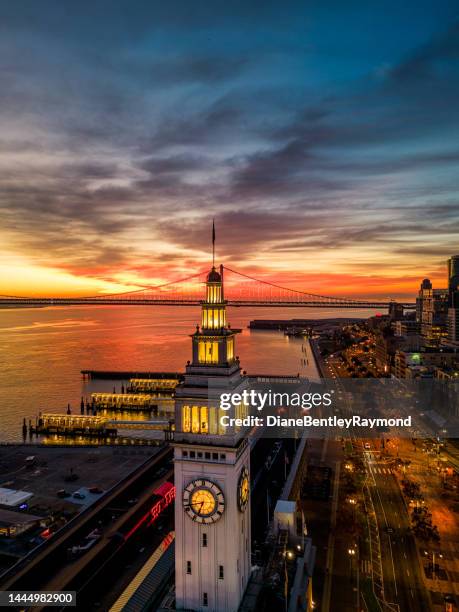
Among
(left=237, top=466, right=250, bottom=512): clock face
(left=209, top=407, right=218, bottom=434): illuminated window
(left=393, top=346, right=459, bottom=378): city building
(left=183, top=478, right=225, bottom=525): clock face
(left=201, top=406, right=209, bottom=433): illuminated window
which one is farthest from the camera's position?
(left=393, top=346, right=459, bottom=378): city building

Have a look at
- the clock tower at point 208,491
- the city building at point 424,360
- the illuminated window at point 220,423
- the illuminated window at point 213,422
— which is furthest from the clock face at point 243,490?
the city building at point 424,360

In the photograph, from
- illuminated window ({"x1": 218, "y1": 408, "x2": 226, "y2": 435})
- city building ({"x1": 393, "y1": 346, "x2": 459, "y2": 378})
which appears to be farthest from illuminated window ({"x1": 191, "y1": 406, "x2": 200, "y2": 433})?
city building ({"x1": 393, "y1": 346, "x2": 459, "y2": 378})

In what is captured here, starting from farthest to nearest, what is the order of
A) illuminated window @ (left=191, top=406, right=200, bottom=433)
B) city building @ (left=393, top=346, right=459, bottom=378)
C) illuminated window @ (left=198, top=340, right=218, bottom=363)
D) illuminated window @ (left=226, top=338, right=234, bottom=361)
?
1. city building @ (left=393, top=346, right=459, bottom=378)
2. illuminated window @ (left=226, top=338, right=234, bottom=361)
3. illuminated window @ (left=198, top=340, right=218, bottom=363)
4. illuminated window @ (left=191, top=406, right=200, bottom=433)

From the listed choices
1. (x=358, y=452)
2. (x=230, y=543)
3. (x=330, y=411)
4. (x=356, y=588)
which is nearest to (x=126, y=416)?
(x=330, y=411)

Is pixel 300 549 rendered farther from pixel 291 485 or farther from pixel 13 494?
pixel 13 494

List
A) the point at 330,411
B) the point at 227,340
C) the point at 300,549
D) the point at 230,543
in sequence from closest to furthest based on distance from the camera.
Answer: the point at 230,543 < the point at 227,340 < the point at 300,549 < the point at 330,411

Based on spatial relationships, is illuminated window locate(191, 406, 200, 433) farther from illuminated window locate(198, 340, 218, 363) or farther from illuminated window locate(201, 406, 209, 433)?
illuminated window locate(198, 340, 218, 363)
